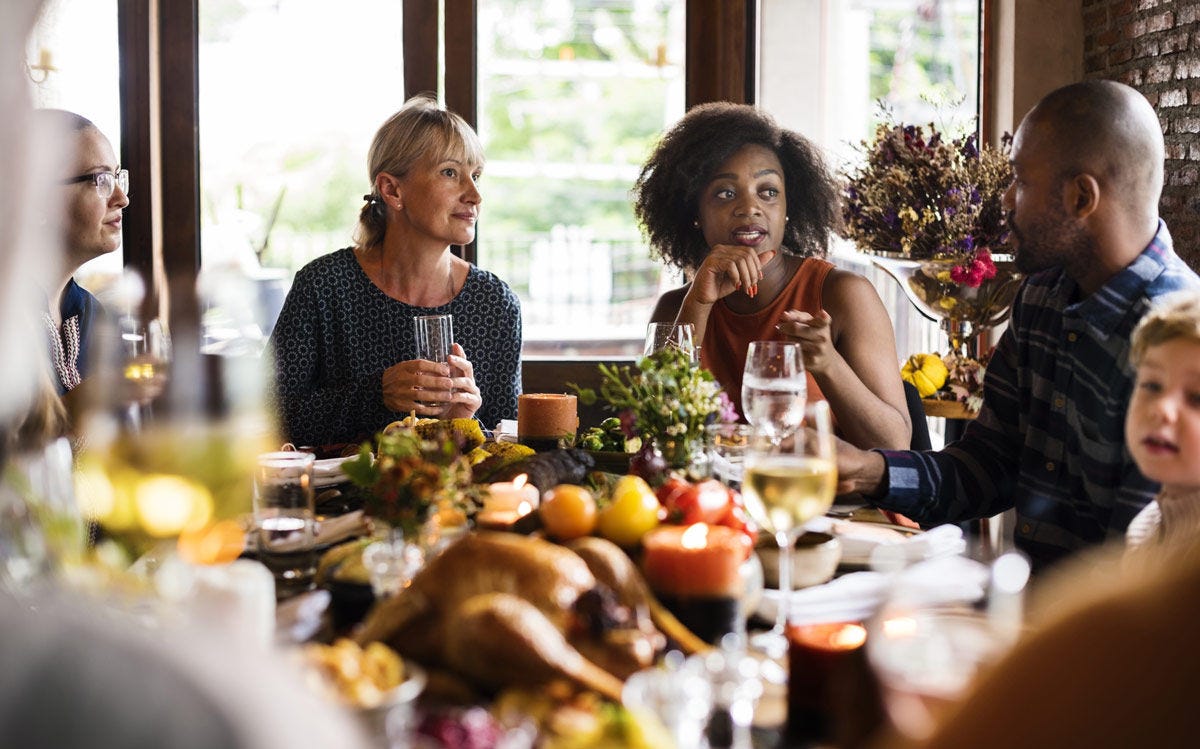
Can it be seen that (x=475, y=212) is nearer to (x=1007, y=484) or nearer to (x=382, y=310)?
(x=382, y=310)

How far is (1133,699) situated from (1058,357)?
→ 6.23 feet

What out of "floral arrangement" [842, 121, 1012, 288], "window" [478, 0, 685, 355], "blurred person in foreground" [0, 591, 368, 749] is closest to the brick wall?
"floral arrangement" [842, 121, 1012, 288]

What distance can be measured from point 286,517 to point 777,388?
0.75 m

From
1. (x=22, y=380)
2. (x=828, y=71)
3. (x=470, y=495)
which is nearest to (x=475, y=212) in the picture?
(x=470, y=495)

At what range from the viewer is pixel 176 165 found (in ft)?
14.9

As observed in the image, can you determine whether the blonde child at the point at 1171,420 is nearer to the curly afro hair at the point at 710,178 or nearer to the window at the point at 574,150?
the curly afro hair at the point at 710,178

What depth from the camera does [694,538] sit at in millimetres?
1144

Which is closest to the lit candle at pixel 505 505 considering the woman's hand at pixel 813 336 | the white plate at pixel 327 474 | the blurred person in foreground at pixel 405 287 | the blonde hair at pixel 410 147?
the white plate at pixel 327 474

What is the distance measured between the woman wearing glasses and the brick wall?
3.11 meters

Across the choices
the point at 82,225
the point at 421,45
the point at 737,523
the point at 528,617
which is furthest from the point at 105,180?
the point at 528,617

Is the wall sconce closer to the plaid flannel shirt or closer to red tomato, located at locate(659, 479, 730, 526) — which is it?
the plaid flannel shirt

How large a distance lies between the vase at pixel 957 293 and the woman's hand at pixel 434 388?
4.73 ft

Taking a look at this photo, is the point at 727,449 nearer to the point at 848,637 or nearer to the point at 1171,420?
the point at 1171,420

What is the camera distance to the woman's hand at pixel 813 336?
2.49 m
